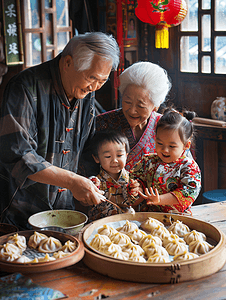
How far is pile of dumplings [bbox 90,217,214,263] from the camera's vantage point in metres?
1.48

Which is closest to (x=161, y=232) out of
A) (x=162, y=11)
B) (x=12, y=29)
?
(x=162, y=11)

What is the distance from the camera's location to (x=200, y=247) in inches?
60.8

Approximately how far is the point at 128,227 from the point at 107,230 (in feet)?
0.38

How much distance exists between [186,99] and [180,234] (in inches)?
162

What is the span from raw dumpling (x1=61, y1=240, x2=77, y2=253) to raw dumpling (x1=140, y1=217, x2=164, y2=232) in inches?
17.6

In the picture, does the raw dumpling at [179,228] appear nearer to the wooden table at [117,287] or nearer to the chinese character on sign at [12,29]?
the wooden table at [117,287]

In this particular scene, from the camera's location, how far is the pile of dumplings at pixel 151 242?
58.4 inches

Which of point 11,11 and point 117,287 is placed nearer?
point 117,287

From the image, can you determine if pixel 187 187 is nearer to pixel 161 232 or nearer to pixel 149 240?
pixel 161 232

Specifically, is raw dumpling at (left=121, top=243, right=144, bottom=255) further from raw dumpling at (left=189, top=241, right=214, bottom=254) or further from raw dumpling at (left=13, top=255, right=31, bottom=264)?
raw dumpling at (left=13, top=255, right=31, bottom=264)

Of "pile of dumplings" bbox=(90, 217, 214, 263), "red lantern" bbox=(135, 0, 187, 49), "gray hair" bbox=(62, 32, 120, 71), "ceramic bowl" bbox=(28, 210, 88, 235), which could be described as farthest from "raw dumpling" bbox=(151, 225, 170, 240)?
"red lantern" bbox=(135, 0, 187, 49)

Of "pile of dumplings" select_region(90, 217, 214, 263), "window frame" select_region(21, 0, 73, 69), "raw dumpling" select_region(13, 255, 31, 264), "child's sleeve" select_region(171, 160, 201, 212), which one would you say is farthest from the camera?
"window frame" select_region(21, 0, 73, 69)

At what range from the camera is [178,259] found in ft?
4.75

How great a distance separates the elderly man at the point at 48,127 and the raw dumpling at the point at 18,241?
28 cm
